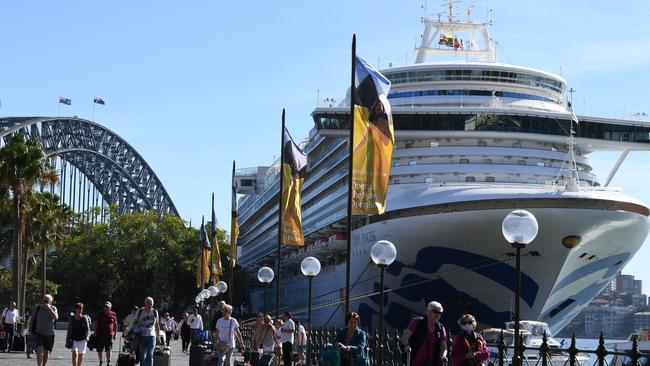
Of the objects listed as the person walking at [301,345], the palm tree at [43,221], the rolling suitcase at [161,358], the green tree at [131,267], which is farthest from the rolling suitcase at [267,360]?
the green tree at [131,267]

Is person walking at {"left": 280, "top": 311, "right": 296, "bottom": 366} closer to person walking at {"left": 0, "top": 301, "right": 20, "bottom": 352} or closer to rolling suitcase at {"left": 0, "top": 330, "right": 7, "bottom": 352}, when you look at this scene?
person walking at {"left": 0, "top": 301, "right": 20, "bottom": 352}

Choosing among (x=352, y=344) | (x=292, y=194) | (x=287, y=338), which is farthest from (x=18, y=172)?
(x=352, y=344)

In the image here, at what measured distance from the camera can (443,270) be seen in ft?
151

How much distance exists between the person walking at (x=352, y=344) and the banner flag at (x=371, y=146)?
205 inches

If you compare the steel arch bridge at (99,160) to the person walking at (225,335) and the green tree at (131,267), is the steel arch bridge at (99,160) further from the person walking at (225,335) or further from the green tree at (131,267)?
the person walking at (225,335)

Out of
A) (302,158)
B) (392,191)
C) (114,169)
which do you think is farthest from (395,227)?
(114,169)

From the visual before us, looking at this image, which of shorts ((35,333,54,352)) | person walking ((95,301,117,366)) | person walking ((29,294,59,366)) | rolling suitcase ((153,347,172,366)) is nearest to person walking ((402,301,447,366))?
rolling suitcase ((153,347,172,366))

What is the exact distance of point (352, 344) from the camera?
17562 millimetres

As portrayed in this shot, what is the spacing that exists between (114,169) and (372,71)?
14685 cm

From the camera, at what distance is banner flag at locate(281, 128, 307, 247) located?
29.7 m

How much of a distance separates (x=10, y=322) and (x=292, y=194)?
33.5 ft

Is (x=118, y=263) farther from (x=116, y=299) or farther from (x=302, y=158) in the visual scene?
(x=302, y=158)

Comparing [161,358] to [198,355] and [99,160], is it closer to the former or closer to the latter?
[198,355]

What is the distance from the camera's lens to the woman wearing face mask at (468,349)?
51.6 ft
